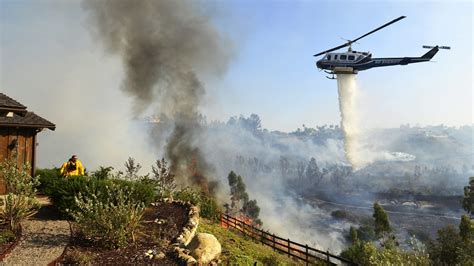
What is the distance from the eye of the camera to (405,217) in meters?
121

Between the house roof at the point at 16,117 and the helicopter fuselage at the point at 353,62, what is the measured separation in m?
27.4

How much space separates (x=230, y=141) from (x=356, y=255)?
159119 millimetres

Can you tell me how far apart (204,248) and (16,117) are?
10.2 m

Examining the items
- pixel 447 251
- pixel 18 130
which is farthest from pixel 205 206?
pixel 447 251

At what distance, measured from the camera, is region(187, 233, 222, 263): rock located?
28.7 ft

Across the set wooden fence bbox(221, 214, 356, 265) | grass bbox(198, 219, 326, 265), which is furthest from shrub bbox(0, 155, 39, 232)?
wooden fence bbox(221, 214, 356, 265)

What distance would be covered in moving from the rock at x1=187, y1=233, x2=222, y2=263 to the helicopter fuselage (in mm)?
28505

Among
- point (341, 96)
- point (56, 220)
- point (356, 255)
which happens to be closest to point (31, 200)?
point (56, 220)

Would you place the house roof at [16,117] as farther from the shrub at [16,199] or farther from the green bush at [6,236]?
the green bush at [6,236]

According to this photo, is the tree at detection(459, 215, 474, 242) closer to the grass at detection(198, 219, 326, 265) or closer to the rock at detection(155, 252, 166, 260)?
the grass at detection(198, 219, 326, 265)

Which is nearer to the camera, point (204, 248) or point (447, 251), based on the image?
point (204, 248)

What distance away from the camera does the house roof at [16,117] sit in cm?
1238

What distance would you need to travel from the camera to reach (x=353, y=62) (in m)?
33.7

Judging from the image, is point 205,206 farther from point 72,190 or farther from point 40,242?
point 40,242
